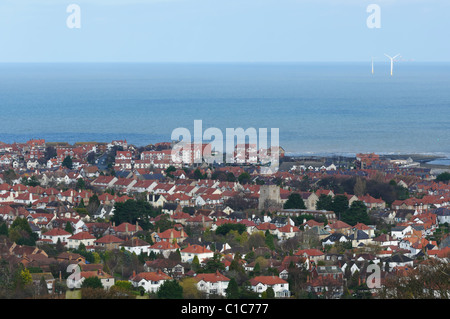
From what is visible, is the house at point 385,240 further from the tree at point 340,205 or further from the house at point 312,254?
the tree at point 340,205

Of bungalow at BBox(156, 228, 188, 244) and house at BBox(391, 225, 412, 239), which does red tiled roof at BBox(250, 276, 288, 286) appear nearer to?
bungalow at BBox(156, 228, 188, 244)

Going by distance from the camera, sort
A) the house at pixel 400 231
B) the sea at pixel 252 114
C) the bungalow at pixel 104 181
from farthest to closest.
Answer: the sea at pixel 252 114 → the bungalow at pixel 104 181 → the house at pixel 400 231

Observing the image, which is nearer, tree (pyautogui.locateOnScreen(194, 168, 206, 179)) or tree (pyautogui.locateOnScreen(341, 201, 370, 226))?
tree (pyautogui.locateOnScreen(341, 201, 370, 226))

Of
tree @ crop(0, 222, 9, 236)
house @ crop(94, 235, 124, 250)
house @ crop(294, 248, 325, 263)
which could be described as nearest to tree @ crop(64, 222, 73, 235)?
house @ crop(94, 235, 124, 250)

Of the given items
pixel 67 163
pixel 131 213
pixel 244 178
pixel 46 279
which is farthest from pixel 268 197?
pixel 67 163

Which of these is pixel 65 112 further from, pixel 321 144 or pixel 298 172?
pixel 298 172

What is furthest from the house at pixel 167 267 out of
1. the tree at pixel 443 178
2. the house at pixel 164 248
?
the tree at pixel 443 178

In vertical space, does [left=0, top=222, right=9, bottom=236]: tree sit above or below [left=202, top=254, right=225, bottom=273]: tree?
above

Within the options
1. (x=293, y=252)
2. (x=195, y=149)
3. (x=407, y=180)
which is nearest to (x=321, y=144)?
(x=195, y=149)
